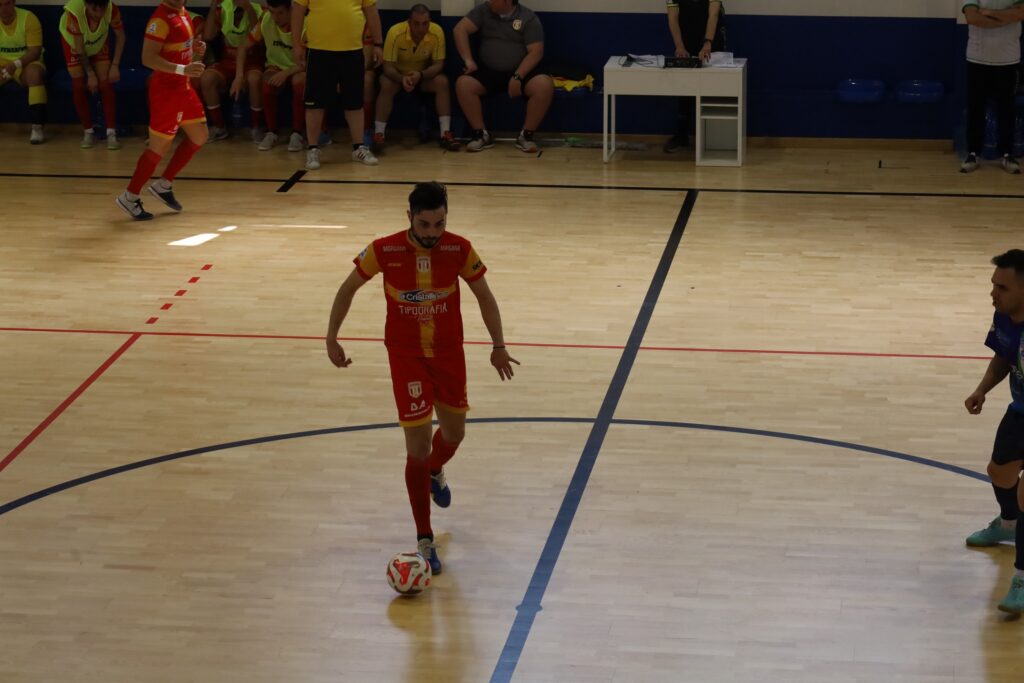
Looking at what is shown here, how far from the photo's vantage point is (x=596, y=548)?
6062 mm

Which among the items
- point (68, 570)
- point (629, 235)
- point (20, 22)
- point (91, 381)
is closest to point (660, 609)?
point (68, 570)

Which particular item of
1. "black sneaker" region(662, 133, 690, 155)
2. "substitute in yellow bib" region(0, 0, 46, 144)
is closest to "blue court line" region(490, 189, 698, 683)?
"black sneaker" region(662, 133, 690, 155)

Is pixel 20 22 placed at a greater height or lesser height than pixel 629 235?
greater

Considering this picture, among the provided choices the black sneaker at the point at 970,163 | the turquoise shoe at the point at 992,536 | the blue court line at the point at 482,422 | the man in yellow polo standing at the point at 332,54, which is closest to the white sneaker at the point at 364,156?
the man in yellow polo standing at the point at 332,54

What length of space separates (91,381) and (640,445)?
9.93 ft

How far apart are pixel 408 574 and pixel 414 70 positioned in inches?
348

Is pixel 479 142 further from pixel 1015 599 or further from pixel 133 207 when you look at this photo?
pixel 1015 599

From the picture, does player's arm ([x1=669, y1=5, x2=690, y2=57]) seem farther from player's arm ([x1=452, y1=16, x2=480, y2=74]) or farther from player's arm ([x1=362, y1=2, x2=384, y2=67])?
player's arm ([x1=362, y1=2, x2=384, y2=67])

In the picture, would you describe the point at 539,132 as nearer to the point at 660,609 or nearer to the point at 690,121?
the point at 690,121

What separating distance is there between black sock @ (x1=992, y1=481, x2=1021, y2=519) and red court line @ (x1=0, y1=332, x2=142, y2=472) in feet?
14.4

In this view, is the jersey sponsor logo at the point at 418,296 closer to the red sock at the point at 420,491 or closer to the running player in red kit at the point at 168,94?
the red sock at the point at 420,491

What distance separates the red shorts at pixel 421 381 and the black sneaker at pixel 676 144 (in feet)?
26.9

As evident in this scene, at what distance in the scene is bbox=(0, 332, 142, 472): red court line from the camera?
707 cm

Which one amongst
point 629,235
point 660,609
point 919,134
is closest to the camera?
point 660,609
